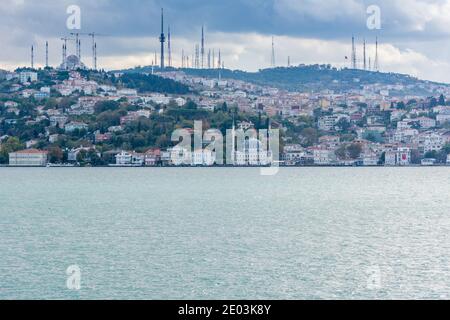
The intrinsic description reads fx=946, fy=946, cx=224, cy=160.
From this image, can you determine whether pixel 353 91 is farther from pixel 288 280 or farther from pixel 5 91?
pixel 288 280

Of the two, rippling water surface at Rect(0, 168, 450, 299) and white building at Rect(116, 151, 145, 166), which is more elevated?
white building at Rect(116, 151, 145, 166)

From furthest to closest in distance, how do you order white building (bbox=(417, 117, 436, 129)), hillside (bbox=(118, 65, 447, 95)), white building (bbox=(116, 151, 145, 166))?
1. hillside (bbox=(118, 65, 447, 95))
2. white building (bbox=(417, 117, 436, 129))
3. white building (bbox=(116, 151, 145, 166))

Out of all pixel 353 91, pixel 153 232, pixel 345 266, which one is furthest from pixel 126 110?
pixel 345 266

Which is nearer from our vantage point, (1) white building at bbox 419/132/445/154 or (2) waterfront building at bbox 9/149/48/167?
(2) waterfront building at bbox 9/149/48/167

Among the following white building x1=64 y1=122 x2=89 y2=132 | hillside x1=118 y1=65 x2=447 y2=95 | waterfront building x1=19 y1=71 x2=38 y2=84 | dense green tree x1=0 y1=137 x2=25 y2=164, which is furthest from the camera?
hillside x1=118 y1=65 x2=447 y2=95

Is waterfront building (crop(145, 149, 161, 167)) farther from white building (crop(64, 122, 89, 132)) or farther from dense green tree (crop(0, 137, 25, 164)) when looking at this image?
dense green tree (crop(0, 137, 25, 164))

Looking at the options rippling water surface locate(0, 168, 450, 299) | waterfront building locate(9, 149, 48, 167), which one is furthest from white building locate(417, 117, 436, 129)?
rippling water surface locate(0, 168, 450, 299)

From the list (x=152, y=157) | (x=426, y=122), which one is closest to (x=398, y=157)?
(x=426, y=122)
